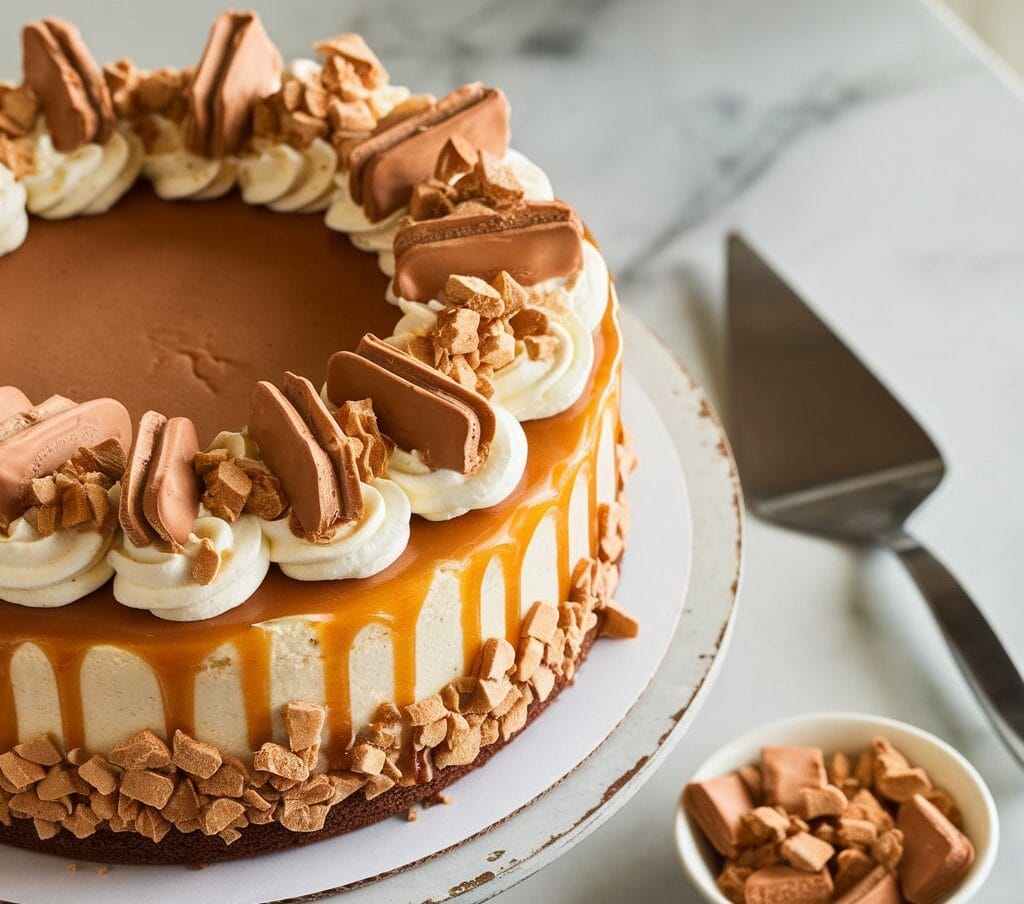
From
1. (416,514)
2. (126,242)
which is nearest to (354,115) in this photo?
(126,242)

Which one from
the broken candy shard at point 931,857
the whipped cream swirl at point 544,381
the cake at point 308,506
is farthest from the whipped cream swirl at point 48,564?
the broken candy shard at point 931,857

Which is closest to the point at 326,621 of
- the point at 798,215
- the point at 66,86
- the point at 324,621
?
the point at 324,621

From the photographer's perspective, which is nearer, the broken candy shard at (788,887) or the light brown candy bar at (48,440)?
the light brown candy bar at (48,440)

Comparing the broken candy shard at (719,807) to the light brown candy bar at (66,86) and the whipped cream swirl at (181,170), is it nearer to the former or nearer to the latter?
the whipped cream swirl at (181,170)

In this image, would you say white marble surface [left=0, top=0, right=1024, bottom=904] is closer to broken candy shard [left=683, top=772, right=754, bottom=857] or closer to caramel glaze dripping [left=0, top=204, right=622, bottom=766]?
broken candy shard [left=683, top=772, right=754, bottom=857]

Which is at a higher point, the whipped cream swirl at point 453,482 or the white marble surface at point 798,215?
the whipped cream swirl at point 453,482

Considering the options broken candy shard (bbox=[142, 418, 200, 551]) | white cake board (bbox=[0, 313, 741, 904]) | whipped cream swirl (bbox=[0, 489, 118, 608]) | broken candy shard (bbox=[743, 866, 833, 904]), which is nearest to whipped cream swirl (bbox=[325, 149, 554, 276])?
white cake board (bbox=[0, 313, 741, 904])
